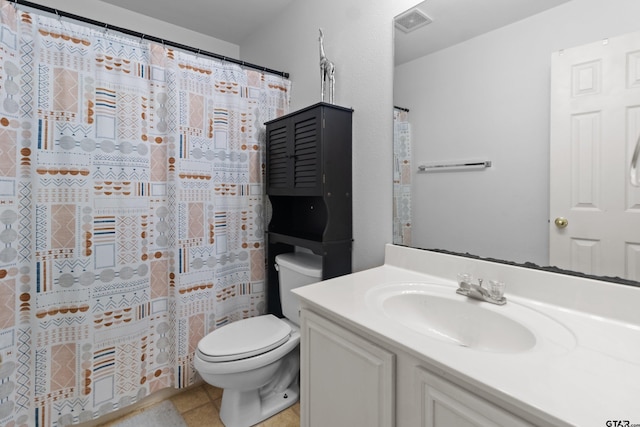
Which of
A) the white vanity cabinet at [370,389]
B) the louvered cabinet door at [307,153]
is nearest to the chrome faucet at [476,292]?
the white vanity cabinet at [370,389]

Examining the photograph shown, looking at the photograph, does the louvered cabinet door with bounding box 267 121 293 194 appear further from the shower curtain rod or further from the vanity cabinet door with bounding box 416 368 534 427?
the vanity cabinet door with bounding box 416 368 534 427

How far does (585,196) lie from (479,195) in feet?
1.02

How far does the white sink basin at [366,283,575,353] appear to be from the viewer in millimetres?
807

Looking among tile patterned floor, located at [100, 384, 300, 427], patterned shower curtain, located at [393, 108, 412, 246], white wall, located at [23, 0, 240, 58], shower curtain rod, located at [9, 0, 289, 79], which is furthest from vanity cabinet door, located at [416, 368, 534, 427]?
white wall, located at [23, 0, 240, 58]

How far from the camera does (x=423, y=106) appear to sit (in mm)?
1297

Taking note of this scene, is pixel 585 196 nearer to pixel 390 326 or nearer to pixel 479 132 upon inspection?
pixel 479 132

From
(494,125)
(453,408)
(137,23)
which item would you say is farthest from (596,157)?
(137,23)

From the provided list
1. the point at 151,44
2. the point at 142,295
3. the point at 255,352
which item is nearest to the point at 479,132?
the point at 255,352

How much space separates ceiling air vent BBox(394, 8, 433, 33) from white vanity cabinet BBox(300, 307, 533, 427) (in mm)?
1256

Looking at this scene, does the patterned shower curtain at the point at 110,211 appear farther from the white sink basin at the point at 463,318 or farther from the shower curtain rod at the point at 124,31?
the white sink basin at the point at 463,318

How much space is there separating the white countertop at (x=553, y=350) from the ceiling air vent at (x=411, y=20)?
3.27 feet

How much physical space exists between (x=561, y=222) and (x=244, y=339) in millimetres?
1398

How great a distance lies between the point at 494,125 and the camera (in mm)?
1078

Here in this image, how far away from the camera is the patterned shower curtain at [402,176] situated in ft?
4.47
